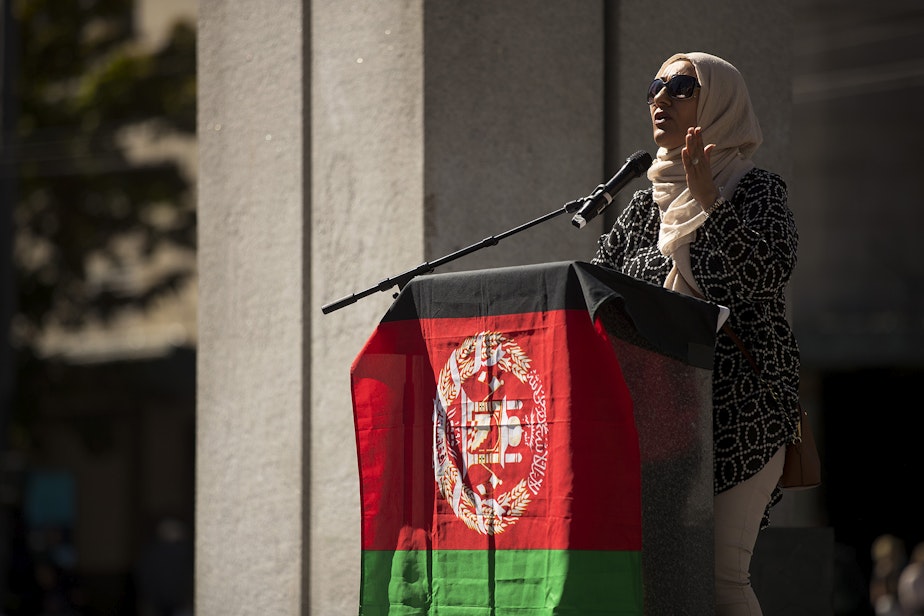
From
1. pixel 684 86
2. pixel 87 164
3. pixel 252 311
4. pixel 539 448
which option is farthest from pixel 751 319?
pixel 87 164

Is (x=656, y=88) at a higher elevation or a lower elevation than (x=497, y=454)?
higher

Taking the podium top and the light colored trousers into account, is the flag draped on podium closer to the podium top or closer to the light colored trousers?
the podium top

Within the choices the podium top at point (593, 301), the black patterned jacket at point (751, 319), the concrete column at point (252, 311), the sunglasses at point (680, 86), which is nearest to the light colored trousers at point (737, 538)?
the black patterned jacket at point (751, 319)

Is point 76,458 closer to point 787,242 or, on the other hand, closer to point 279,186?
point 279,186

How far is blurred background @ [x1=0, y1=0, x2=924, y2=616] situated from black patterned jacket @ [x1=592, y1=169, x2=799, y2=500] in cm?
938

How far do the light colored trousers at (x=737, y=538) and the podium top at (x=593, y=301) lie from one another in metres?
0.37

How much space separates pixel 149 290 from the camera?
19188 millimetres

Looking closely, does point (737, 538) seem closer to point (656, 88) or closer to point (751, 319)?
point (751, 319)

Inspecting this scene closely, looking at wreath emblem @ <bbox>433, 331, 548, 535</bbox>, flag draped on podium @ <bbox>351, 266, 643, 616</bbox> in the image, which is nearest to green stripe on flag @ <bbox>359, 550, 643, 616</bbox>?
flag draped on podium @ <bbox>351, 266, 643, 616</bbox>

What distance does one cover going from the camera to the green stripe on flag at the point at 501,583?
358 centimetres

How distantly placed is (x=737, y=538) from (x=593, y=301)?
82cm

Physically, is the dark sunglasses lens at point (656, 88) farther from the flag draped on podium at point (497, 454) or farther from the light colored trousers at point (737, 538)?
the light colored trousers at point (737, 538)

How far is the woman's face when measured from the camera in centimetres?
404

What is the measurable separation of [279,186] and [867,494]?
546 inches
